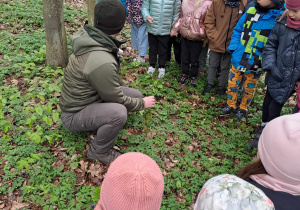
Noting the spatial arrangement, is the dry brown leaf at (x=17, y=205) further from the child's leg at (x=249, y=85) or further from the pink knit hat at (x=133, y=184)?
the child's leg at (x=249, y=85)

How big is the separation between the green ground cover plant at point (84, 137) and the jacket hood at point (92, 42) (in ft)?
3.29

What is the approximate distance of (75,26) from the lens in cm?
664

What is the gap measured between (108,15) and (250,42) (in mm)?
2411

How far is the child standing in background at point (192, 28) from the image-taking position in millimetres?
4473

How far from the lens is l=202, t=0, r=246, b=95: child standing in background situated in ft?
13.5

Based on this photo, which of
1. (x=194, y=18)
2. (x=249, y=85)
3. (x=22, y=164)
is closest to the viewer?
(x=22, y=164)

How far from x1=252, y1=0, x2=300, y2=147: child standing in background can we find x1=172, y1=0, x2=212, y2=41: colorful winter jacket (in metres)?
1.45

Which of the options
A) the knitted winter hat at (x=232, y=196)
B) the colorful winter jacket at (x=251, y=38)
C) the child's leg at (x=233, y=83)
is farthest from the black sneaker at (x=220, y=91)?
the knitted winter hat at (x=232, y=196)

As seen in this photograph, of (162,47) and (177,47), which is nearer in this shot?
(162,47)

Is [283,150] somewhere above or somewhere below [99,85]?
above

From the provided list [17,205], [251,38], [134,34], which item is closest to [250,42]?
[251,38]

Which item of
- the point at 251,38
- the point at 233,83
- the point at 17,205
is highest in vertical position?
the point at 251,38

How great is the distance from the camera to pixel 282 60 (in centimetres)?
330

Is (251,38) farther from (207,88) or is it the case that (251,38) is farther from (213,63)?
(207,88)
